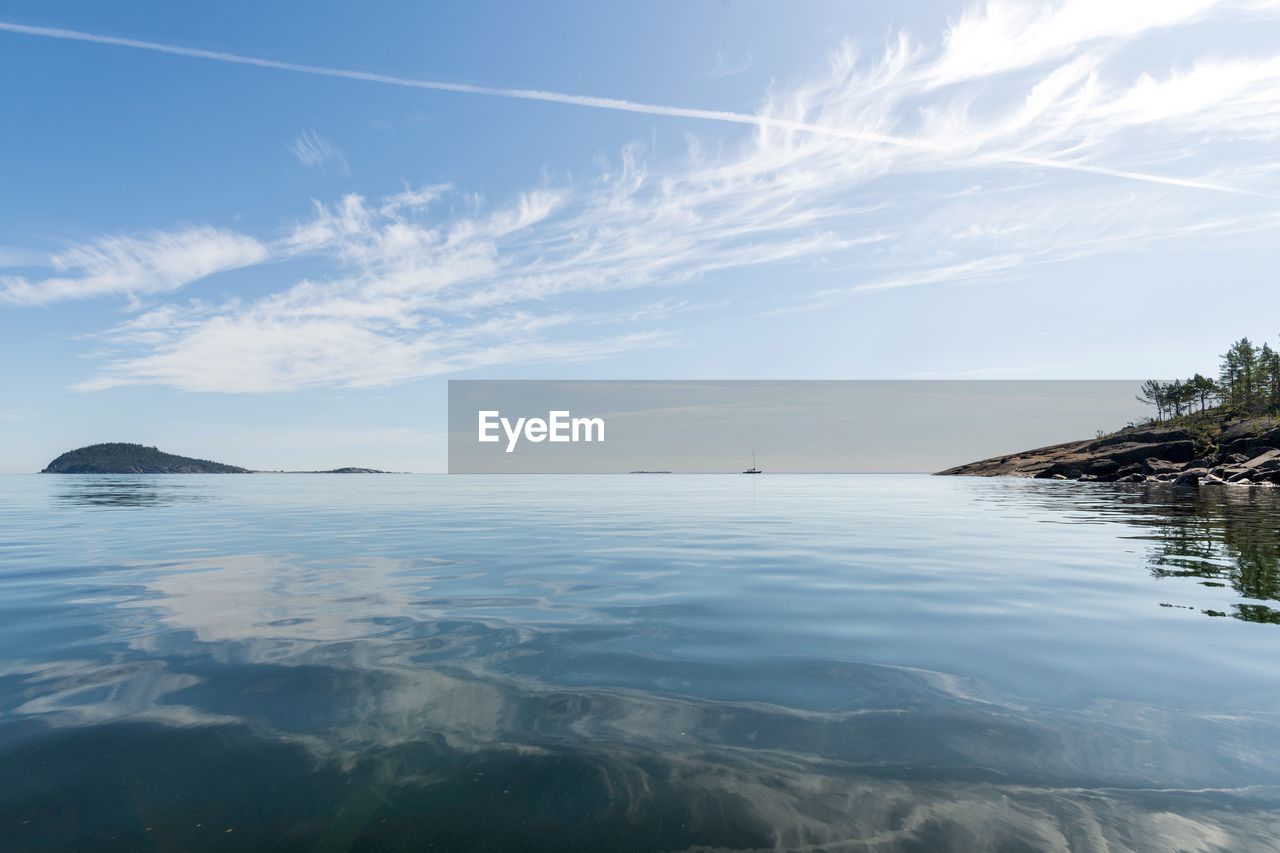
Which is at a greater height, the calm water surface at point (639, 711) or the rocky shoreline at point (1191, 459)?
the rocky shoreline at point (1191, 459)

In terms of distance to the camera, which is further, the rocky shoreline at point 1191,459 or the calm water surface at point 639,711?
the rocky shoreline at point 1191,459

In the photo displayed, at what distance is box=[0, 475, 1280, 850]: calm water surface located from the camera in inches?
155

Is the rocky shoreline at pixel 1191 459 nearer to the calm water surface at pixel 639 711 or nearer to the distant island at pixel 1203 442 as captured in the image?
the distant island at pixel 1203 442

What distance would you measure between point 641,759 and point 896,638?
4964 millimetres

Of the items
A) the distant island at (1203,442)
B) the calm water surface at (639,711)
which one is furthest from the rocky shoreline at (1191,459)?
the calm water surface at (639,711)

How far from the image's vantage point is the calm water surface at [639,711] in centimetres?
394

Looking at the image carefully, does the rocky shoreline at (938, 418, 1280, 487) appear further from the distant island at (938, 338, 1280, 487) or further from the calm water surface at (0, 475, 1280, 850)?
the calm water surface at (0, 475, 1280, 850)

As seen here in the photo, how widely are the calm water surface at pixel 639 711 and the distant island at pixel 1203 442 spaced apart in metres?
89.1

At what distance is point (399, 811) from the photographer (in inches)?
160

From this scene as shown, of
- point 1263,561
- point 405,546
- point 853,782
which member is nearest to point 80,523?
point 405,546

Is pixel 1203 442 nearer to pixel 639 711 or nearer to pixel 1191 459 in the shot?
pixel 1191 459

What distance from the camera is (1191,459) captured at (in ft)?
326

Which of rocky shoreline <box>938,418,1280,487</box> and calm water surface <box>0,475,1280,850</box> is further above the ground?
rocky shoreline <box>938,418,1280,487</box>

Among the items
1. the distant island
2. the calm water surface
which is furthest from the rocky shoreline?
the calm water surface
